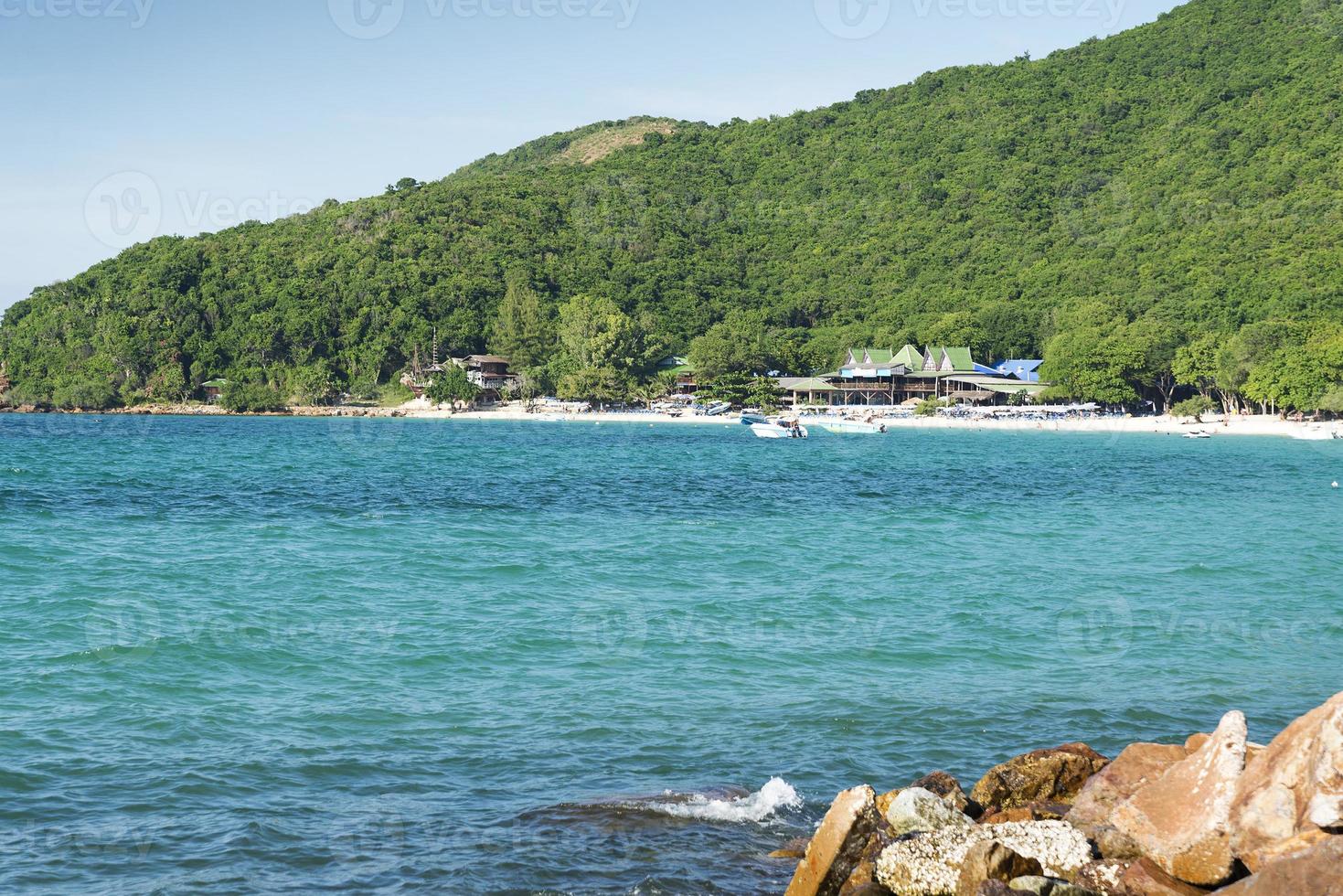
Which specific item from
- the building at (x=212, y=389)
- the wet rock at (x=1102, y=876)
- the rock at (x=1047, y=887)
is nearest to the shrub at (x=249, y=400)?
the building at (x=212, y=389)

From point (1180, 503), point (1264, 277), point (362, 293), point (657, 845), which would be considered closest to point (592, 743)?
point (657, 845)

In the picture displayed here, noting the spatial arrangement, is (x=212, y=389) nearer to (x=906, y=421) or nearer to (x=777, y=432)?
(x=906, y=421)

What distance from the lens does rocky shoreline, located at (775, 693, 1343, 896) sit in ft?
25.9

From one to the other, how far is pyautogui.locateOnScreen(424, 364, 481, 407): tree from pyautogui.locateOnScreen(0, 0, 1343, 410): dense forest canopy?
888 centimetres

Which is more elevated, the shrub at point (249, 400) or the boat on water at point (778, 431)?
the shrub at point (249, 400)

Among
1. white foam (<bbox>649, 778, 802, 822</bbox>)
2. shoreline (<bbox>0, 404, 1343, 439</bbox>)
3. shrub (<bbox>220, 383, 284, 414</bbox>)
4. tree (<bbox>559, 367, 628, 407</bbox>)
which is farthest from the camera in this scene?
shrub (<bbox>220, 383, 284, 414</bbox>)

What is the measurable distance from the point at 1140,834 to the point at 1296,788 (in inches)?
44.8

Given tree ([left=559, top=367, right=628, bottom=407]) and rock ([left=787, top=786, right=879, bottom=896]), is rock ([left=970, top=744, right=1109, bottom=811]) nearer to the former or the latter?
rock ([left=787, top=786, right=879, bottom=896])

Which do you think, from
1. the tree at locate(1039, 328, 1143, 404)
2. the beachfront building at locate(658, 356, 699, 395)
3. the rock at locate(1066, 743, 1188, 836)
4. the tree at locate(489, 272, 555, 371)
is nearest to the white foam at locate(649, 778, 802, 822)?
the rock at locate(1066, 743, 1188, 836)

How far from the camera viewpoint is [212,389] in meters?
164

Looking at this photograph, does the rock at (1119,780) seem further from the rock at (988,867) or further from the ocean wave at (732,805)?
the ocean wave at (732,805)

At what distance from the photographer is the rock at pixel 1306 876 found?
7.12 m

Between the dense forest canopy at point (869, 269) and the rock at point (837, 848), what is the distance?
115 metres

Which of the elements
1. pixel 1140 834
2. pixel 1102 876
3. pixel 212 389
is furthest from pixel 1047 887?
pixel 212 389
